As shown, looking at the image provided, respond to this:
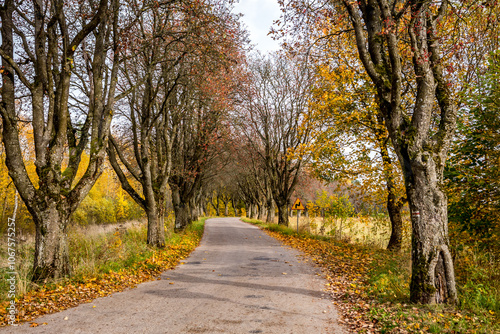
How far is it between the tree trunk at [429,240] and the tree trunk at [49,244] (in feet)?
24.0

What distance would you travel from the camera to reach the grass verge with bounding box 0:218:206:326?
17.4ft

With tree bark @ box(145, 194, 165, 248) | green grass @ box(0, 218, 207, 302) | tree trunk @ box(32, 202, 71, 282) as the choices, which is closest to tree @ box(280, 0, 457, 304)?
green grass @ box(0, 218, 207, 302)

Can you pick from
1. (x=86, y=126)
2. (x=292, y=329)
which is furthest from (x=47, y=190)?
(x=292, y=329)

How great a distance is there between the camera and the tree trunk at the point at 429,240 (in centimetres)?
522

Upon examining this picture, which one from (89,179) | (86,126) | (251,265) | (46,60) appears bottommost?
(251,265)

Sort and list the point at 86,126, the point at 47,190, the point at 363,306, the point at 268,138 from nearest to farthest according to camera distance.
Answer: the point at 363,306 → the point at 47,190 → the point at 86,126 → the point at 268,138

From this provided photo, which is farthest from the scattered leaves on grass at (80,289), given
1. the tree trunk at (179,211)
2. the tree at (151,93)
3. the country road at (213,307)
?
the tree trunk at (179,211)

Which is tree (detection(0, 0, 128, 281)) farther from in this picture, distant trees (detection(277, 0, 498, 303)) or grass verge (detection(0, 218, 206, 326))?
distant trees (detection(277, 0, 498, 303))

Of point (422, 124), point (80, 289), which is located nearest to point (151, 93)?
point (80, 289)

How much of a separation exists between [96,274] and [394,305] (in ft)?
21.5

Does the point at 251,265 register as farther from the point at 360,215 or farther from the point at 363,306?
the point at 360,215

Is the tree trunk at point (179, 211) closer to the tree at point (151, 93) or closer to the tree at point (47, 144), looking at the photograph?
the tree at point (151, 93)

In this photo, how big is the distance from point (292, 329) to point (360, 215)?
913cm

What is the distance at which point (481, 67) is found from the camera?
7355 millimetres
